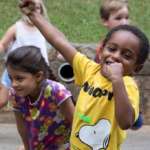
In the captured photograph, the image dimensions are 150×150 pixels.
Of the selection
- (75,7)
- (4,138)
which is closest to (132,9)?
(75,7)

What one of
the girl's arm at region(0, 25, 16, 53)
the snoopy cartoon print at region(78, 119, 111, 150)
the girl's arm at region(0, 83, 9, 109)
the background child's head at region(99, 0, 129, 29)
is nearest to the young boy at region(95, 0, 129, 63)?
the background child's head at region(99, 0, 129, 29)

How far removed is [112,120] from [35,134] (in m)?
0.81

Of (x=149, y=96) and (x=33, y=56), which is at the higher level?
(x=33, y=56)

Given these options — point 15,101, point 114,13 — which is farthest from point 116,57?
point 114,13

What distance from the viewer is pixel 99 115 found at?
3.58 metres

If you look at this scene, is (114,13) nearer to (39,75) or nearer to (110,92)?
(39,75)

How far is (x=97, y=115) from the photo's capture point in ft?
11.8

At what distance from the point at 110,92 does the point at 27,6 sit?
0.65 meters

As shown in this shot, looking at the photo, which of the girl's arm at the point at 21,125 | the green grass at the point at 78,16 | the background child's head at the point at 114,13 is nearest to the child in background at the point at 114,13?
the background child's head at the point at 114,13

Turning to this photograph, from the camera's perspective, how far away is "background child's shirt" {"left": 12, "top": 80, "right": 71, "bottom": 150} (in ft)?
13.7

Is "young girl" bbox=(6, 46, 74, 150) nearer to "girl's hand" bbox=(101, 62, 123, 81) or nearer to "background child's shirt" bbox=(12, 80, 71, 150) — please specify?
"background child's shirt" bbox=(12, 80, 71, 150)

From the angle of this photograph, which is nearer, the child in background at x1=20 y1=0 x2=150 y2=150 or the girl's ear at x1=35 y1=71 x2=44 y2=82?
the child in background at x1=20 y1=0 x2=150 y2=150

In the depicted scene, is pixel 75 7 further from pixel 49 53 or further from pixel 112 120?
pixel 112 120

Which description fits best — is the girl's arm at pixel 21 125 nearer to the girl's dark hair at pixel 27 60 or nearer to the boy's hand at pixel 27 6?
the girl's dark hair at pixel 27 60
